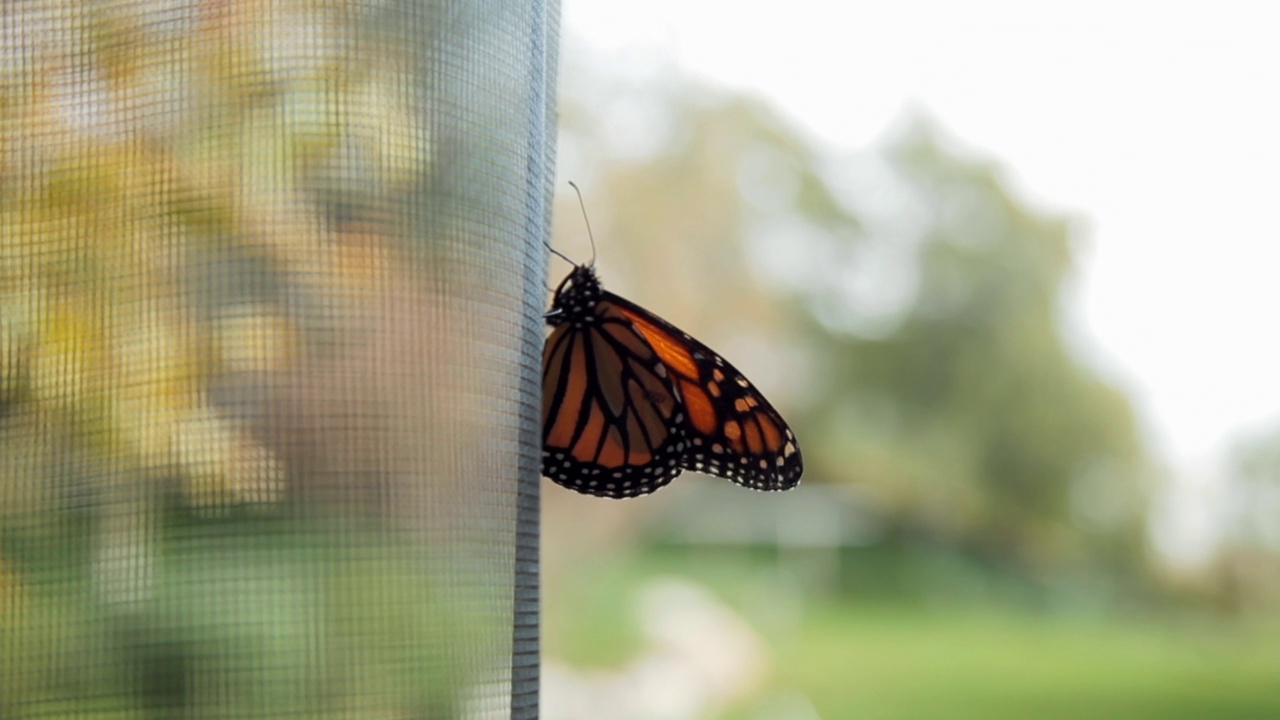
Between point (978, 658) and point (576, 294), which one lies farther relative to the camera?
point (978, 658)

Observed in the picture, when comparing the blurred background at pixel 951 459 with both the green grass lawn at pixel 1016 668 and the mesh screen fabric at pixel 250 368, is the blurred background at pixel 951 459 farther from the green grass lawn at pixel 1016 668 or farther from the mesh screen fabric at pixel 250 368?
the mesh screen fabric at pixel 250 368

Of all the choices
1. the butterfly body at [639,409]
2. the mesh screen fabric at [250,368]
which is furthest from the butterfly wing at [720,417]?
the mesh screen fabric at [250,368]

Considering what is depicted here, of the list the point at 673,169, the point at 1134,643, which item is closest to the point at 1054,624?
the point at 1134,643

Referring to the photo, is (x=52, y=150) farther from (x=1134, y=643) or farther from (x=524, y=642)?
(x=1134, y=643)

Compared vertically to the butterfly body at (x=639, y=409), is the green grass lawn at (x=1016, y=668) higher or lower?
higher

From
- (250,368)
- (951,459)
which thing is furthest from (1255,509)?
(250,368)

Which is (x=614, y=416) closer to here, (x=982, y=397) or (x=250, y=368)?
(x=250, y=368)
